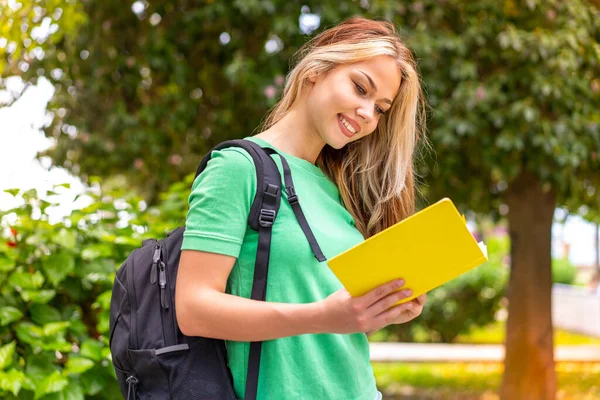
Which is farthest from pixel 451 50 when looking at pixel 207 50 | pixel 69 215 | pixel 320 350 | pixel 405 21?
pixel 320 350

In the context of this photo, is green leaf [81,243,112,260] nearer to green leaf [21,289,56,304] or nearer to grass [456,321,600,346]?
green leaf [21,289,56,304]

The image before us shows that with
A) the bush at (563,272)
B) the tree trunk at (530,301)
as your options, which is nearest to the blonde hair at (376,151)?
the tree trunk at (530,301)

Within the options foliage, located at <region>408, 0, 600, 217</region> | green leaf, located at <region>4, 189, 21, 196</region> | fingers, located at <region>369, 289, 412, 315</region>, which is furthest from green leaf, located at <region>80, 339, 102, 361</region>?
foliage, located at <region>408, 0, 600, 217</region>

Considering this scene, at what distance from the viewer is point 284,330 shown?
127 cm

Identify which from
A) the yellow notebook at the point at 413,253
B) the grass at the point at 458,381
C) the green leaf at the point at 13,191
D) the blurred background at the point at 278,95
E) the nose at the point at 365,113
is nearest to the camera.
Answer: the yellow notebook at the point at 413,253

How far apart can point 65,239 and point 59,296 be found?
28cm

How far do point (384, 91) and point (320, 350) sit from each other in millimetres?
598

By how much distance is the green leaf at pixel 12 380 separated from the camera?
2.40 meters

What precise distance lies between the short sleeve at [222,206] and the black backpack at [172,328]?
3 cm

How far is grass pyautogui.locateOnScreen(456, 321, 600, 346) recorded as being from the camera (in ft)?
36.9

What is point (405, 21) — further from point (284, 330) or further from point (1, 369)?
point (284, 330)

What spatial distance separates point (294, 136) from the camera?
64.3 inches

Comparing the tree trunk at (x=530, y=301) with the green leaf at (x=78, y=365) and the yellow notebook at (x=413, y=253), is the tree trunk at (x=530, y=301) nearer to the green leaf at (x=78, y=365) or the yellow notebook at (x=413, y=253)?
the green leaf at (x=78, y=365)

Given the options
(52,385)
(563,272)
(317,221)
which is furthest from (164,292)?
(563,272)
